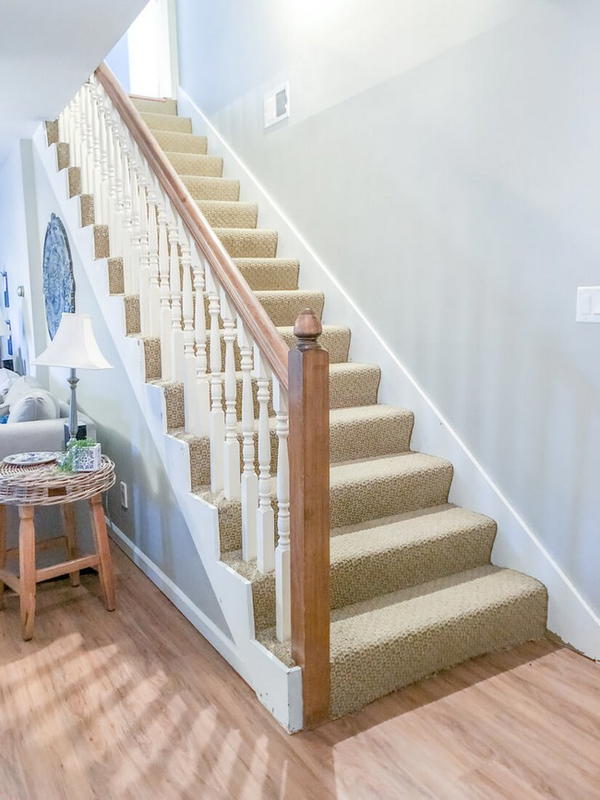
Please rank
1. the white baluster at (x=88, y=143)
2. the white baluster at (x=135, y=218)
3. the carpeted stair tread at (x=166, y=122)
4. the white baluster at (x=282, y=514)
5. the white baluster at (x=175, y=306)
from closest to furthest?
the white baluster at (x=282, y=514) → the white baluster at (x=175, y=306) → the white baluster at (x=135, y=218) → the white baluster at (x=88, y=143) → the carpeted stair tread at (x=166, y=122)

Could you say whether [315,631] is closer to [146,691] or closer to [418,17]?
[146,691]

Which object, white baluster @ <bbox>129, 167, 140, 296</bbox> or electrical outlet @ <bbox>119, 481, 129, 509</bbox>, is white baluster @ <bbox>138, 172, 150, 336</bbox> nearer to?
white baluster @ <bbox>129, 167, 140, 296</bbox>

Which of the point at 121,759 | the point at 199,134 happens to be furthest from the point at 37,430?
the point at 199,134

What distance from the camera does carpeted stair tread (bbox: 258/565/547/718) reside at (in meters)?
1.99

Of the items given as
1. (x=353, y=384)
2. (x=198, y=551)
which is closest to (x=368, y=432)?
(x=353, y=384)

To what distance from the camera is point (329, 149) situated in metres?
3.45

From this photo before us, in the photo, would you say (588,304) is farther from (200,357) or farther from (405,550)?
(200,357)

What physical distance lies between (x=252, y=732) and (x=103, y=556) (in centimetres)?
105

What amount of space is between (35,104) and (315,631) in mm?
3017

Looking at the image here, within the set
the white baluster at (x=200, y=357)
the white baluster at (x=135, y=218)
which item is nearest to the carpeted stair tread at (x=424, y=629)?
the white baluster at (x=200, y=357)

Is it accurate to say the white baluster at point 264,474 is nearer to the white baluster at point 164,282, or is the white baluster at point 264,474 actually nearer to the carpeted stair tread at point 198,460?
the carpeted stair tread at point 198,460

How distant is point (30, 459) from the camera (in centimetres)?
269

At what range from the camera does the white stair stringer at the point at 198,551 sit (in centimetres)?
191

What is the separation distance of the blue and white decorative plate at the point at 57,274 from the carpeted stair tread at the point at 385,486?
1948mm
